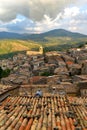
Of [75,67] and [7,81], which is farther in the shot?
[75,67]

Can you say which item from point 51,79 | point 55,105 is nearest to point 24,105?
point 55,105

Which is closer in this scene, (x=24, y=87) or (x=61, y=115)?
(x=61, y=115)

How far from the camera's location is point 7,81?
188ft

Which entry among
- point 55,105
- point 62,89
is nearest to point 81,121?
point 55,105

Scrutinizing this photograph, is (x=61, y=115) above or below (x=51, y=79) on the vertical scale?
above

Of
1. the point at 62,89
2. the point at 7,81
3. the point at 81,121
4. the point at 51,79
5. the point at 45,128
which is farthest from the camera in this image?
the point at 7,81

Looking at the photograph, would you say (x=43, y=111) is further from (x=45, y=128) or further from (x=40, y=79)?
(x=40, y=79)

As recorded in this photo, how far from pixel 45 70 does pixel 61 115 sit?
64.0m

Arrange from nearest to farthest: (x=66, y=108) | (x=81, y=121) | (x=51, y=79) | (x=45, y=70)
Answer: (x=81, y=121) → (x=66, y=108) → (x=51, y=79) → (x=45, y=70)

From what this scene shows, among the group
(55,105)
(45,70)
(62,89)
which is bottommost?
(45,70)

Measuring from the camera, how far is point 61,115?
11.5m

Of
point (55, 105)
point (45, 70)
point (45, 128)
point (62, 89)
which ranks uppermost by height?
point (45, 128)

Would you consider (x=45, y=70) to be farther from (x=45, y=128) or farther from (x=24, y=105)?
(x=45, y=128)

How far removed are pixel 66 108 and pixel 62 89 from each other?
84.2 feet
